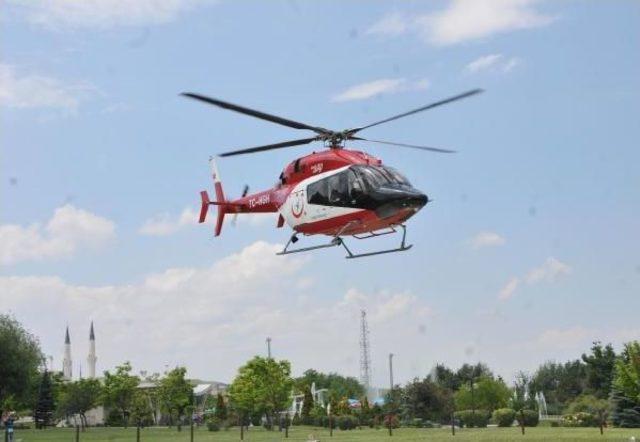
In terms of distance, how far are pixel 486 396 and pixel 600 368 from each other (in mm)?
16370

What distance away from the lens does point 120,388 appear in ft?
313

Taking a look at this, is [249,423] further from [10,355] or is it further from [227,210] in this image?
[227,210]

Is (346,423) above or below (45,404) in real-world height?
below

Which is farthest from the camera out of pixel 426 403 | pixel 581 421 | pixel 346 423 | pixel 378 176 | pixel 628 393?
pixel 426 403

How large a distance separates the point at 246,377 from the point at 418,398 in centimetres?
1457

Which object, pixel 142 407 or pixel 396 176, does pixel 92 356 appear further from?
pixel 396 176

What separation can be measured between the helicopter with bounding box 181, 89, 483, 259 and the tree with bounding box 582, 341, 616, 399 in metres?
72.0

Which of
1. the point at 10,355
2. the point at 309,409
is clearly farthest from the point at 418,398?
the point at 10,355

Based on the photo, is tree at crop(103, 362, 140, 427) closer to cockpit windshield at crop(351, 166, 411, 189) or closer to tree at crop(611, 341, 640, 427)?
tree at crop(611, 341, 640, 427)

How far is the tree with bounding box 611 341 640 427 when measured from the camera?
54.2 meters

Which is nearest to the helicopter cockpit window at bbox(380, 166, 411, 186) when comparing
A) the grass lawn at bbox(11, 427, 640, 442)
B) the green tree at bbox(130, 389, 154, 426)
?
the grass lawn at bbox(11, 427, 640, 442)

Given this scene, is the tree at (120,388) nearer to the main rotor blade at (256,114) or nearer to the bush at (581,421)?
the bush at (581,421)

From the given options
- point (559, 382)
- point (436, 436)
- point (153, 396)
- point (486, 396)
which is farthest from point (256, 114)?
point (559, 382)

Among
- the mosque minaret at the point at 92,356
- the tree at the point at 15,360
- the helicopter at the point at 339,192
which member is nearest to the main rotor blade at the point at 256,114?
the helicopter at the point at 339,192
